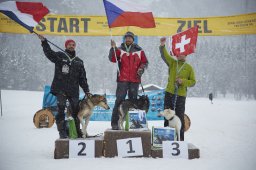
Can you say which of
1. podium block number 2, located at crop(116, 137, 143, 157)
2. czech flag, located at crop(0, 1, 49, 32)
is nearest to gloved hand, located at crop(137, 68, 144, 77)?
podium block number 2, located at crop(116, 137, 143, 157)

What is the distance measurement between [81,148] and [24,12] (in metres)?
3.43

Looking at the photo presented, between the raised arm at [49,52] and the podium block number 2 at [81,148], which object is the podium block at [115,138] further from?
the raised arm at [49,52]

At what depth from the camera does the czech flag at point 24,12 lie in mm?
6457

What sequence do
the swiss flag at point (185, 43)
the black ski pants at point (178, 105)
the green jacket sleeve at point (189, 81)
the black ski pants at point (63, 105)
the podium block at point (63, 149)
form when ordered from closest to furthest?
the podium block at point (63, 149), the black ski pants at point (63, 105), the green jacket sleeve at point (189, 81), the black ski pants at point (178, 105), the swiss flag at point (185, 43)

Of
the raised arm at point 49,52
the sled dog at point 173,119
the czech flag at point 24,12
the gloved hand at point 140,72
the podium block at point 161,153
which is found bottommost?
the podium block at point 161,153

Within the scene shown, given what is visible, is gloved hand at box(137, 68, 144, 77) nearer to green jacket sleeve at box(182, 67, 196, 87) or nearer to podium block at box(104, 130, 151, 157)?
green jacket sleeve at box(182, 67, 196, 87)

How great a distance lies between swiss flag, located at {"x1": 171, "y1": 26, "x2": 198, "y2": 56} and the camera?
6.45 metres

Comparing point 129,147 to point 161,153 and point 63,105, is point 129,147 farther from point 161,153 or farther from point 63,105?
point 63,105

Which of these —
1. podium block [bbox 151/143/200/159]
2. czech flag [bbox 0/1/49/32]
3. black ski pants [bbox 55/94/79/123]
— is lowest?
podium block [bbox 151/143/200/159]

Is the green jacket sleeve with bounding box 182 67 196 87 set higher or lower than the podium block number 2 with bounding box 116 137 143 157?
higher

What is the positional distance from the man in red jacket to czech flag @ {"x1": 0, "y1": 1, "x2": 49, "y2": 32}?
1858 millimetres

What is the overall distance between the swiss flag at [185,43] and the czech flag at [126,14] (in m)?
0.86

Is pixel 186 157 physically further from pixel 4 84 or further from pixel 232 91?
pixel 232 91

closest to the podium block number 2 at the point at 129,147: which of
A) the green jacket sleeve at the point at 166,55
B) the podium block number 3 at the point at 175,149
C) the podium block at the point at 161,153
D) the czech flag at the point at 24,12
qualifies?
the podium block at the point at 161,153
